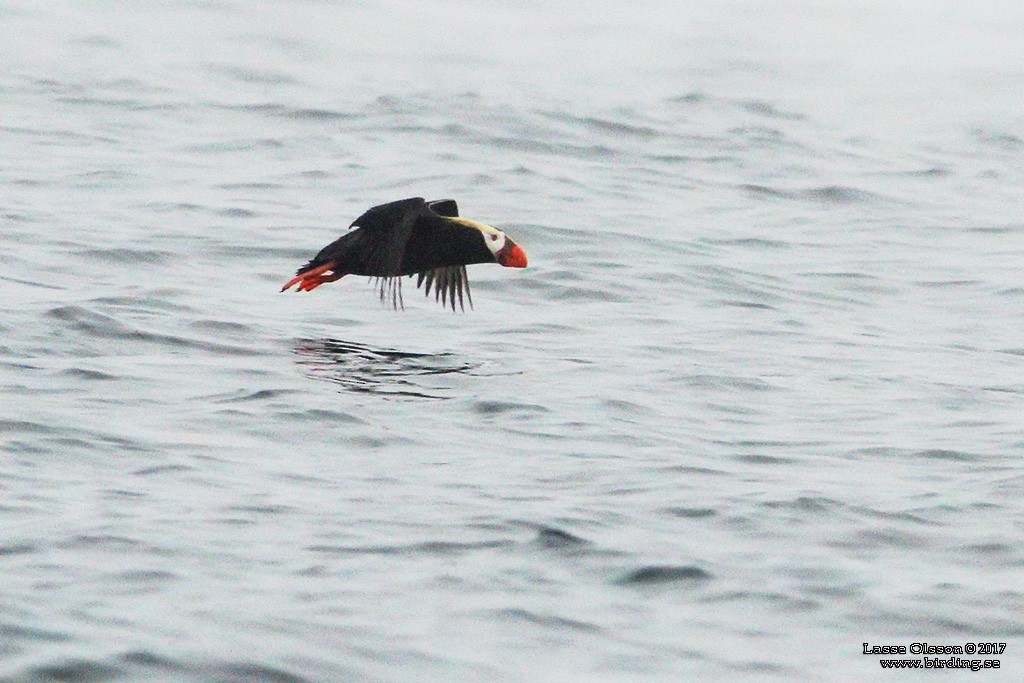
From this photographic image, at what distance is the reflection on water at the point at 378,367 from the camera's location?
9344 millimetres

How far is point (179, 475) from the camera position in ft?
24.3

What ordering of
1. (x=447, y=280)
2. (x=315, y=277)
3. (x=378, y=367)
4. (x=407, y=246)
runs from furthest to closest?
(x=447, y=280) → (x=407, y=246) → (x=315, y=277) → (x=378, y=367)

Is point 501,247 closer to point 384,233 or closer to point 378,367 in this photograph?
point 384,233

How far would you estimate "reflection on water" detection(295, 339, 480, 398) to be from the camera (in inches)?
368

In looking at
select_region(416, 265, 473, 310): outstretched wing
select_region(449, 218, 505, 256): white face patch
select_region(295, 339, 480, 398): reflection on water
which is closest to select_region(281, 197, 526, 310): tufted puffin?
select_region(449, 218, 505, 256): white face patch

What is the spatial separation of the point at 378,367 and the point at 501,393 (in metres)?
0.83

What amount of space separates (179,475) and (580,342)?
395 cm

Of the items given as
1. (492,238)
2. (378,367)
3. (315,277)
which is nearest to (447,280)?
(492,238)

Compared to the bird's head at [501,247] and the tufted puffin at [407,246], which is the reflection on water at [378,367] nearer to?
the tufted puffin at [407,246]

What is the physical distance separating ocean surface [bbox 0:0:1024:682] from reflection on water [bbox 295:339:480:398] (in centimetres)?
3

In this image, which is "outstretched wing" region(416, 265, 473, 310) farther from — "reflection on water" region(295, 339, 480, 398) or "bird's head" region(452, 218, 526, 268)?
"reflection on water" region(295, 339, 480, 398)

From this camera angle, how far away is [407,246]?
10625 millimetres

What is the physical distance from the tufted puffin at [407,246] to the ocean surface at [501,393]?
1.39ft

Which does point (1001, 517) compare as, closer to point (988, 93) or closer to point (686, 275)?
point (686, 275)
